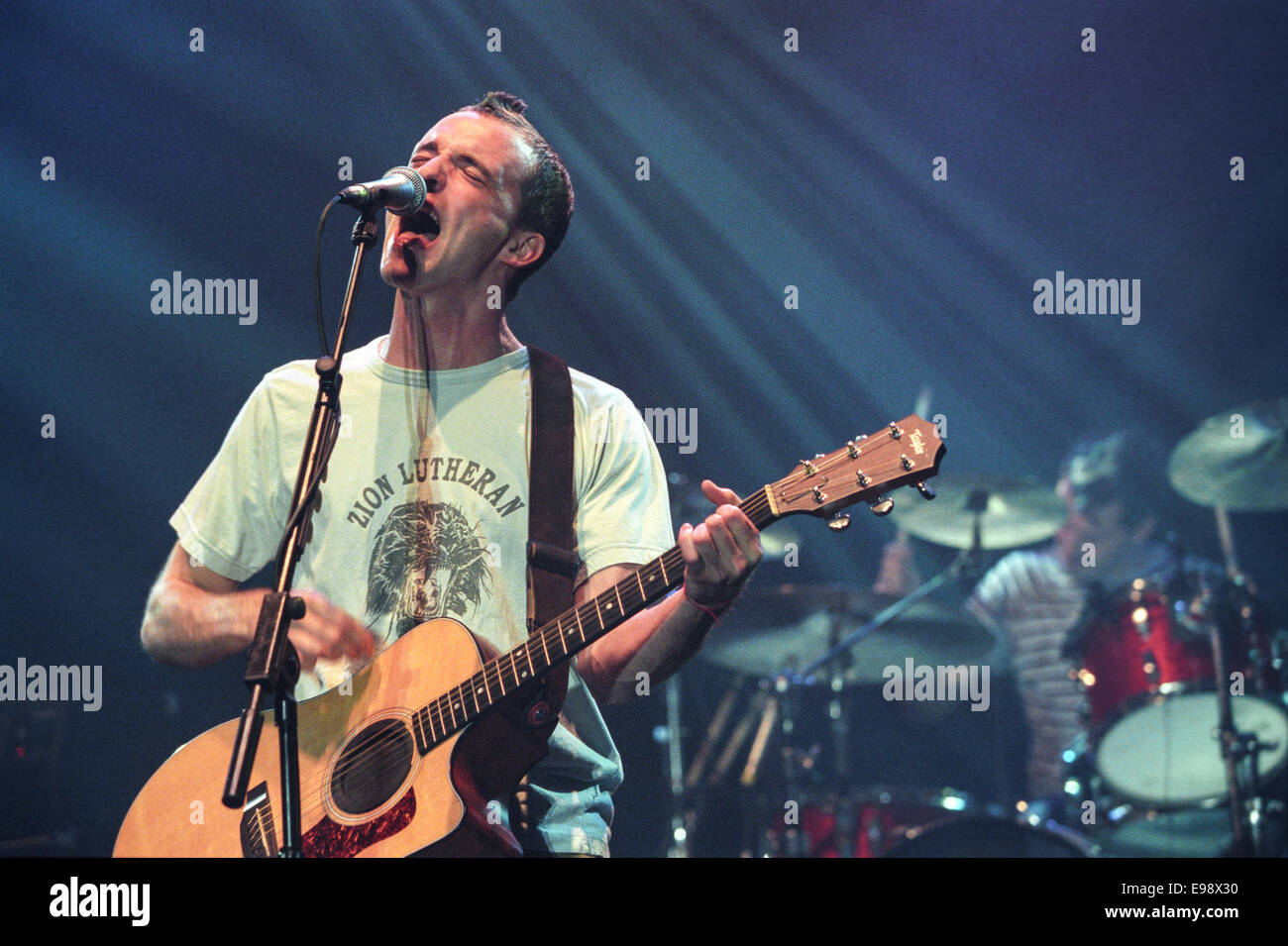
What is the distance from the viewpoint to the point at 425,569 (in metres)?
2.76

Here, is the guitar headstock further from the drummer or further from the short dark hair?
the drummer

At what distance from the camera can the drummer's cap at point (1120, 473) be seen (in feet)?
20.8

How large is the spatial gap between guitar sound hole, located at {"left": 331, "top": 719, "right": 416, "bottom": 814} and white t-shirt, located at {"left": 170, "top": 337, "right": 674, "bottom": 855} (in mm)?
257

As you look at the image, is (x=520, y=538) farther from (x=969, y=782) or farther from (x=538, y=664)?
(x=969, y=782)

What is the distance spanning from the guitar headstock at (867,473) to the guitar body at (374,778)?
2.45 feet

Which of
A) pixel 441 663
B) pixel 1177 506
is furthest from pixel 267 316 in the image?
pixel 1177 506

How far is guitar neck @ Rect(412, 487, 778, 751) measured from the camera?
2.41m

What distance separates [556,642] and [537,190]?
139 cm
